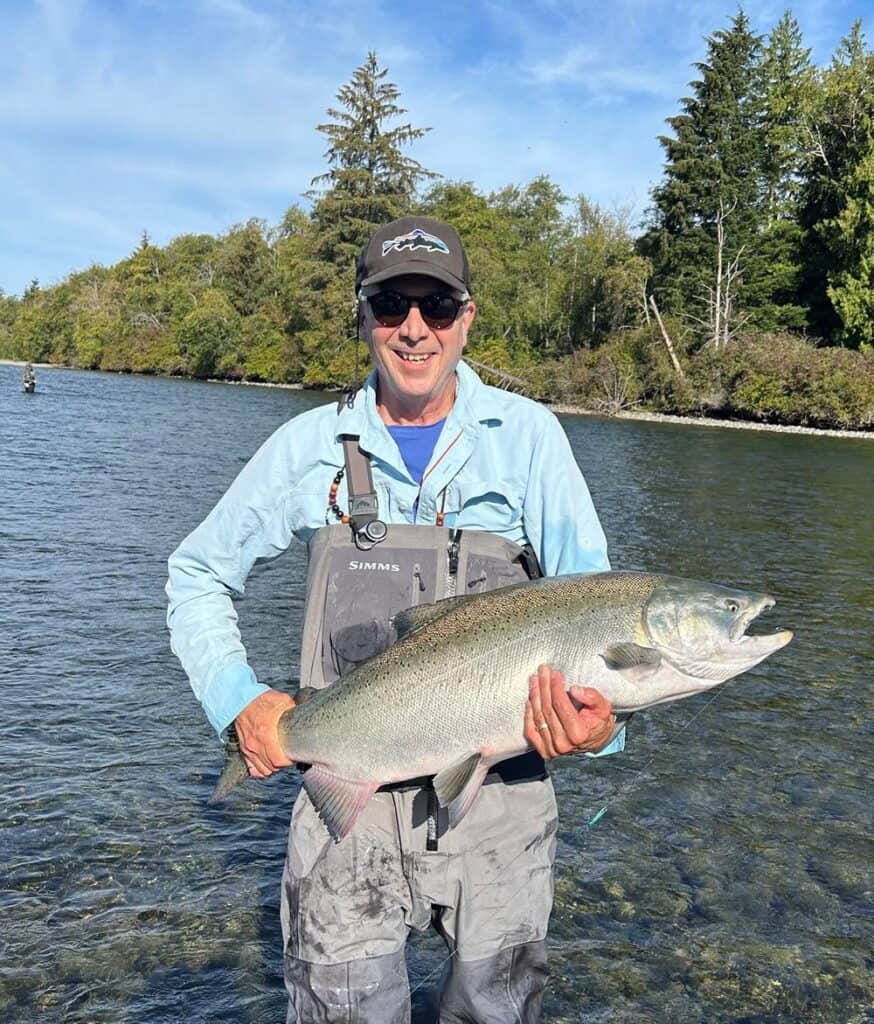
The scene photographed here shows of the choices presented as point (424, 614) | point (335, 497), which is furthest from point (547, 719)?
point (335, 497)

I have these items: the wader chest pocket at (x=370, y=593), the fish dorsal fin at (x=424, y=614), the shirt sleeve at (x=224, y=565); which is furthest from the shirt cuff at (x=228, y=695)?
the fish dorsal fin at (x=424, y=614)

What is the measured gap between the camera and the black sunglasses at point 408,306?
9.48ft

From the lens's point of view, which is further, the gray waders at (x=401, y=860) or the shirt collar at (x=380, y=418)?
the shirt collar at (x=380, y=418)

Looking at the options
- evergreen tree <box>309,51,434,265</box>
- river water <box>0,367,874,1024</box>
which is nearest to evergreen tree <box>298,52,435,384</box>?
evergreen tree <box>309,51,434,265</box>

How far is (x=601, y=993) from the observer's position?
4.16m

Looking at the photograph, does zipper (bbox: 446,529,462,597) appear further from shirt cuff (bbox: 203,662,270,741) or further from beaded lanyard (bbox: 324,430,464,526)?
shirt cuff (bbox: 203,662,270,741)

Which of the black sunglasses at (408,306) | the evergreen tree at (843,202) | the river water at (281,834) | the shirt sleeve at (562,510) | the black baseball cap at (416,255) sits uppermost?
the evergreen tree at (843,202)

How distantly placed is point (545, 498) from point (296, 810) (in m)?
1.22

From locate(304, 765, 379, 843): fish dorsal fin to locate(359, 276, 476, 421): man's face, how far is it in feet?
3.81

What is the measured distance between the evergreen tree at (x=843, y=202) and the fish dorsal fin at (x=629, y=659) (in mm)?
49174

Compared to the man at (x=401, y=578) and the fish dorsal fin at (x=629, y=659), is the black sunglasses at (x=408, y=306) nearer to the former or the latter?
the man at (x=401, y=578)

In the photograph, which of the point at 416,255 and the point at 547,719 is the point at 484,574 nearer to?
the point at 547,719

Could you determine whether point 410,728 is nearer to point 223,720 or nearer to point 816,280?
point 223,720

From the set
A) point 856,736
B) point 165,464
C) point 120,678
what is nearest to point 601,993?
point 856,736
